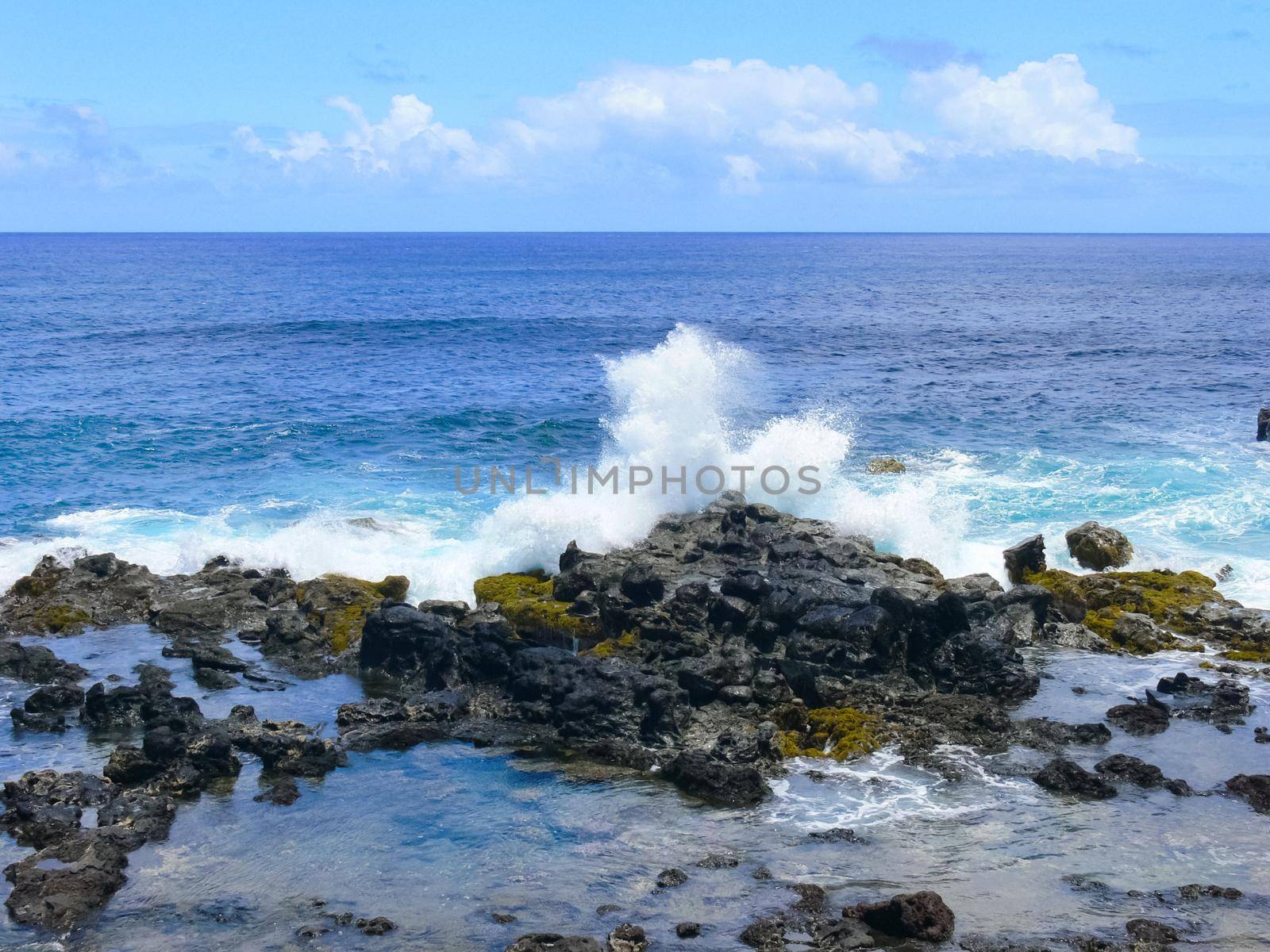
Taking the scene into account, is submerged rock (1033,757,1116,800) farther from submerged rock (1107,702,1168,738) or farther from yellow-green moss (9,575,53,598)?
yellow-green moss (9,575,53,598)

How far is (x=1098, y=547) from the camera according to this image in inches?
1003

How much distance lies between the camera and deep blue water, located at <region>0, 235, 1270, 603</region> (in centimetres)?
2816

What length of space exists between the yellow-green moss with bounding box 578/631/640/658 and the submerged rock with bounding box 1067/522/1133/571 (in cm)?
1136

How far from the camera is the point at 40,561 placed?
2602 centimetres

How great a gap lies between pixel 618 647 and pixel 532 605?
2.50 metres

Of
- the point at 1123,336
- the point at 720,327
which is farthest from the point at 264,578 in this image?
the point at 1123,336

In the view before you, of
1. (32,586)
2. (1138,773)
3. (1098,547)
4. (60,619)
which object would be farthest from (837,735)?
(32,586)

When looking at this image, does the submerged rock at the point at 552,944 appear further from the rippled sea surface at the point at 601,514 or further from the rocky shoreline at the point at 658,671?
the rippled sea surface at the point at 601,514

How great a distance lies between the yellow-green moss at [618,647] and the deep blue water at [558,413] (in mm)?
4875

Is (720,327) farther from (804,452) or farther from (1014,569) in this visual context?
(1014,569)

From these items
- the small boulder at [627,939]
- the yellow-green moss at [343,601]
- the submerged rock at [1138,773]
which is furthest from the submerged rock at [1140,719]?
the yellow-green moss at [343,601]

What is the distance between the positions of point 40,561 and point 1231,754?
2407 centimetres

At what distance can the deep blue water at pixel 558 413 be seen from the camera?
28.2 metres

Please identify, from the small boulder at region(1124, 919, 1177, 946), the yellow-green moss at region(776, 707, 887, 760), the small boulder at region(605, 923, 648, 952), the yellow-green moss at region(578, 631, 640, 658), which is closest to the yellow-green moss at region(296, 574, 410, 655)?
the yellow-green moss at region(578, 631, 640, 658)
